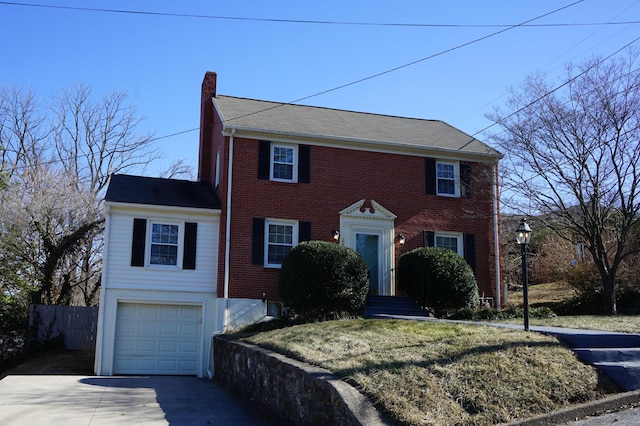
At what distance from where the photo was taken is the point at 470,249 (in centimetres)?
1883

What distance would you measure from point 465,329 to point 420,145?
10253 mm

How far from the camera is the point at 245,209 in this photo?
667 inches

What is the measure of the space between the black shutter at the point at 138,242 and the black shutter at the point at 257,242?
2943 mm

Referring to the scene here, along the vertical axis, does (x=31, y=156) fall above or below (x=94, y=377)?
above

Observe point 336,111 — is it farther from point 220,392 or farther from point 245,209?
point 220,392

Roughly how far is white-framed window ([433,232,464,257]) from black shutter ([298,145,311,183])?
4522mm

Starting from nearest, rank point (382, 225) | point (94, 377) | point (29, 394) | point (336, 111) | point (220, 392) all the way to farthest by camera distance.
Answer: point (29, 394) → point (220, 392) → point (94, 377) → point (382, 225) → point (336, 111)

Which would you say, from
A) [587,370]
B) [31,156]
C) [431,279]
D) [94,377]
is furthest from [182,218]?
[31,156]

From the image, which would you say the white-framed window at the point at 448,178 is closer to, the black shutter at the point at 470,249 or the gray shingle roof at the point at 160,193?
the black shutter at the point at 470,249

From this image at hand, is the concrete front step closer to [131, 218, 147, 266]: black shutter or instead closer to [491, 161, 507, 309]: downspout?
[491, 161, 507, 309]: downspout

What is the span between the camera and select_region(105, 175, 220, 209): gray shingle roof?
54.5ft

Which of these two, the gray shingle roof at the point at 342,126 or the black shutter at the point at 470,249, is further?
the black shutter at the point at 470,249

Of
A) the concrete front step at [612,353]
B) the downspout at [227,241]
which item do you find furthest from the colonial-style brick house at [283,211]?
the concrete front step at [612,353]

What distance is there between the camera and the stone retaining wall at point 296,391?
6172mm
